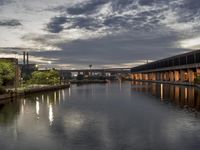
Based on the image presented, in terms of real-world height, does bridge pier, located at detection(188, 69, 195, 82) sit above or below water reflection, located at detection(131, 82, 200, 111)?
above

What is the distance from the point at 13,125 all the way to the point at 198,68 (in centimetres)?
11621

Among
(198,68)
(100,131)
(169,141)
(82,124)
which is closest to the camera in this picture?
(169,141)

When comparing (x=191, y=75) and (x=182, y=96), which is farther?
(x=191, y=75)

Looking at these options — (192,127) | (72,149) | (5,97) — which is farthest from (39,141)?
(5,97)

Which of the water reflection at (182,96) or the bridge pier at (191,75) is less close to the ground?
the bridge pier at (191,75)

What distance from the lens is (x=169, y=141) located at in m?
29.8

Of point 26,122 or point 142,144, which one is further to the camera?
point 26,122

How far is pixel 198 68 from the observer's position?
145 m

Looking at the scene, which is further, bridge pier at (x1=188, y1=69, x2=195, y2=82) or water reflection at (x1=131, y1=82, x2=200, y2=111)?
bridge pier at (x1=188, y1=69, x2=195, y2=82)

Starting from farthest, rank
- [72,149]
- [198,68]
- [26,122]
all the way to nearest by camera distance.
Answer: [198,68] < [26,122] < [72,149]

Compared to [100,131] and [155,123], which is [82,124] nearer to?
[100,131]

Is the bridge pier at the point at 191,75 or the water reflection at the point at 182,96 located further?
the bridge pier at the point at 191,75

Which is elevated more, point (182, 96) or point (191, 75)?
point (191, 75)

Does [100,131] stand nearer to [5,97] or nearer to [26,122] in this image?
[26,122]
